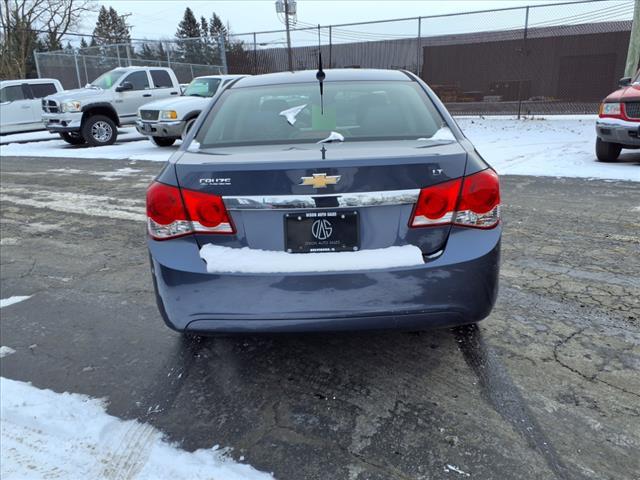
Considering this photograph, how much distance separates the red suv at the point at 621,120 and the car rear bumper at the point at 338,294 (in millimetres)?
6861

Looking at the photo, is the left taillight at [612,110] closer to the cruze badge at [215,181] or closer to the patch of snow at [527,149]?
the patch of snow at [527,149]

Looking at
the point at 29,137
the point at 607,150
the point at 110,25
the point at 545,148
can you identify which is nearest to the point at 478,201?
the point at 607,150

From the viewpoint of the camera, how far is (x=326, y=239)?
87.1 inches

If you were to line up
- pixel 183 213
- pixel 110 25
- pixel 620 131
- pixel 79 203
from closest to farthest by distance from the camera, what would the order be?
pixel 183 213 → pixel 79 203 → pixel 620 131 → pixel 110 25

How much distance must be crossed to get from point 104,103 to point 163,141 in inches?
95.7

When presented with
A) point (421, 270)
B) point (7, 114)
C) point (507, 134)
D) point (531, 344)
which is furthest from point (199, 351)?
point (7, 114)

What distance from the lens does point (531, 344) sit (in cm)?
289

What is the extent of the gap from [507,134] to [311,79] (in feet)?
35.6

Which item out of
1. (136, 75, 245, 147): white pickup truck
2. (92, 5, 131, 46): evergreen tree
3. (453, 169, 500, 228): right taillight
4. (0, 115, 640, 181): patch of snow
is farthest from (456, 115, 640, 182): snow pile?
(92, 5, 131, 46): evergreen tree

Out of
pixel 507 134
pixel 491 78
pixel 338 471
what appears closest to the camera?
pixel 338 471

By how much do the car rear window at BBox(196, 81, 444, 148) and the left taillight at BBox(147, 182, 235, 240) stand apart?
0.49m

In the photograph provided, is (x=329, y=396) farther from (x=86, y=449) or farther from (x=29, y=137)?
(x=29, y=137)

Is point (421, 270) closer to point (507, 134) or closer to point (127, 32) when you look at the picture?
point (507, 134)

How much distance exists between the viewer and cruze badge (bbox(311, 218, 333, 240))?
219 centimetres
